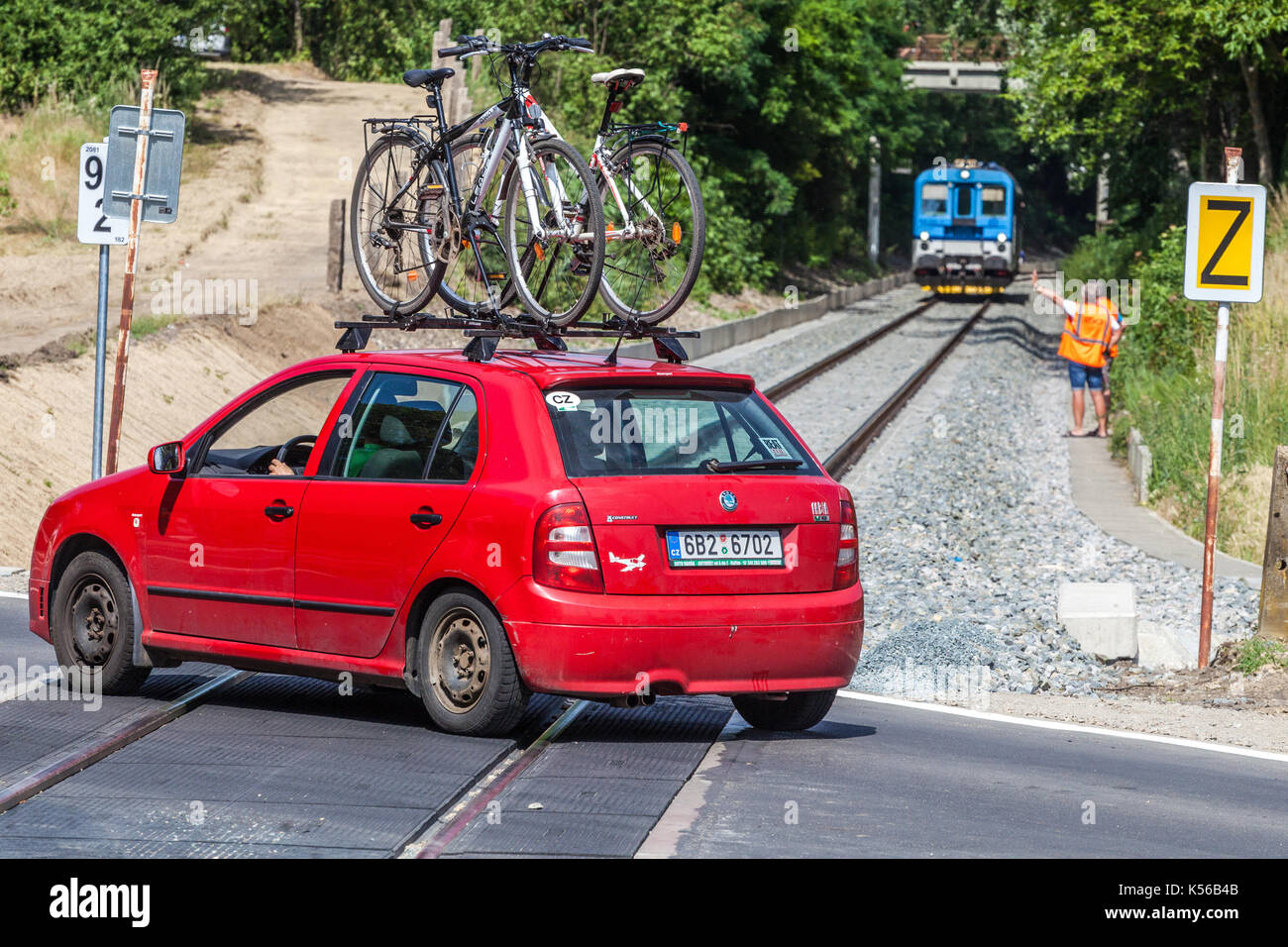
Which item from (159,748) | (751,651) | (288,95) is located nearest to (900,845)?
(751,651)

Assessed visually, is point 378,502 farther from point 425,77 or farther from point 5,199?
point 5,199

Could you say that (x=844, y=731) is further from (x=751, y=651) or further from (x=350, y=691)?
(x=350, y=691)

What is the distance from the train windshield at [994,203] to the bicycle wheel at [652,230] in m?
41.9

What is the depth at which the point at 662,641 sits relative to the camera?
715 centimetres

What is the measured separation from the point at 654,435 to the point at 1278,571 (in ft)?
17.6

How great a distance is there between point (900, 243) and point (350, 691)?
8071 cm

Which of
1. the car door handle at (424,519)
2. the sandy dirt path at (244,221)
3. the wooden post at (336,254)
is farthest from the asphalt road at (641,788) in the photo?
the wooden post at (336,254)

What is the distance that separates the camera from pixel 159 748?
7.36m

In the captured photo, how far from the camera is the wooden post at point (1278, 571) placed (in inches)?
449

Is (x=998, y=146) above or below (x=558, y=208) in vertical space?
above

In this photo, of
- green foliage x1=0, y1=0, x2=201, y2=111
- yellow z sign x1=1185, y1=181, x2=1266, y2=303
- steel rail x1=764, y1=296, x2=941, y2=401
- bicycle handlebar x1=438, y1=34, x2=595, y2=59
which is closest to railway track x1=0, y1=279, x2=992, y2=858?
bicycle handlebar x1=438, y1=34, x2=595, y2=59

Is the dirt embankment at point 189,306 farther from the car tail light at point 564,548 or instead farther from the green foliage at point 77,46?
the car tail light at point 564,548

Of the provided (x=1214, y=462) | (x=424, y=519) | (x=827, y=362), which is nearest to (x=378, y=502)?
(x=424, y=519)

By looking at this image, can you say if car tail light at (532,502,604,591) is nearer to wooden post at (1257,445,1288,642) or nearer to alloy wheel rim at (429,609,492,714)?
alloy wheel rim at (429,609,492,714)
